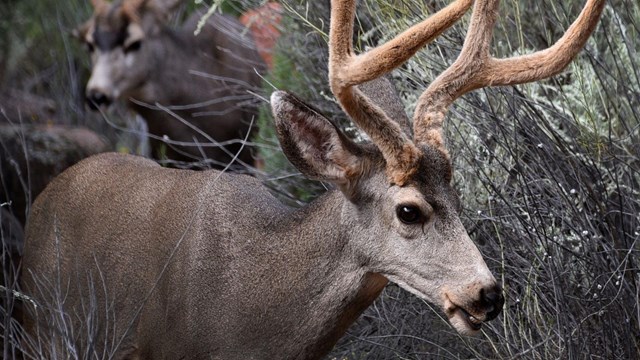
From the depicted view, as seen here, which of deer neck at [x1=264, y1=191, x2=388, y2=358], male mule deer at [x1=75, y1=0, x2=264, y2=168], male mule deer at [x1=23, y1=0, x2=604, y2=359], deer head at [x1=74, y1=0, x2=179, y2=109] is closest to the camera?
male mule deer at [x1=23, y1=0, x2=604, y2=359]

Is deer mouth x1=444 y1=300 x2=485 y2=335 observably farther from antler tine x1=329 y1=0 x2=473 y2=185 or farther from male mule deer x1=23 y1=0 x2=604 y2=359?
antler tine x1=329 y1=0 x2=473 y2=185

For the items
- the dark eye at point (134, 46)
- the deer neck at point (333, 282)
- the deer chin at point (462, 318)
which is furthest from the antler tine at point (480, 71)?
the dark eye at point (134, 46)

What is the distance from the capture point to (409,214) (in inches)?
147

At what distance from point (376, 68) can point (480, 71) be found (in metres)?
0.48

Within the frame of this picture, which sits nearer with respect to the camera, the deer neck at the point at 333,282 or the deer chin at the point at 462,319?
the deer chin at the point at 462,319

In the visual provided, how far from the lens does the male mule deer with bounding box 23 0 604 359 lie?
12.1ft

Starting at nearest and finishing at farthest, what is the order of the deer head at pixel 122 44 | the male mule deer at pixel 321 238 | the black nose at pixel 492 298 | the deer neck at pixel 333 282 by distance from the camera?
the black nose at pixel 492 298
the male mule deer at pixel 321 238
the deer neck at pixel 333 282
the deer head at pixel 122 44

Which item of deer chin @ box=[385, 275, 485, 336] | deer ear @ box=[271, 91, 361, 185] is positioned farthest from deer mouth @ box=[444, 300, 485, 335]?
deer ear @ box=[271, 91, 361, 185]

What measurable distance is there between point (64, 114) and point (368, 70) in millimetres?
5682

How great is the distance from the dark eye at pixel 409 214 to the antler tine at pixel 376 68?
80 millimetres

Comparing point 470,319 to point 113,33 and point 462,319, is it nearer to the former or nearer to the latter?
point 462,319

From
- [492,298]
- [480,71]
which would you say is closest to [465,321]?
[492,298]

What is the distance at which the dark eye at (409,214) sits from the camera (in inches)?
147

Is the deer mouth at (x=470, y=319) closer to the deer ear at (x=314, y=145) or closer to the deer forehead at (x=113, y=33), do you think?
the deer ear at (x=314, y=145)
